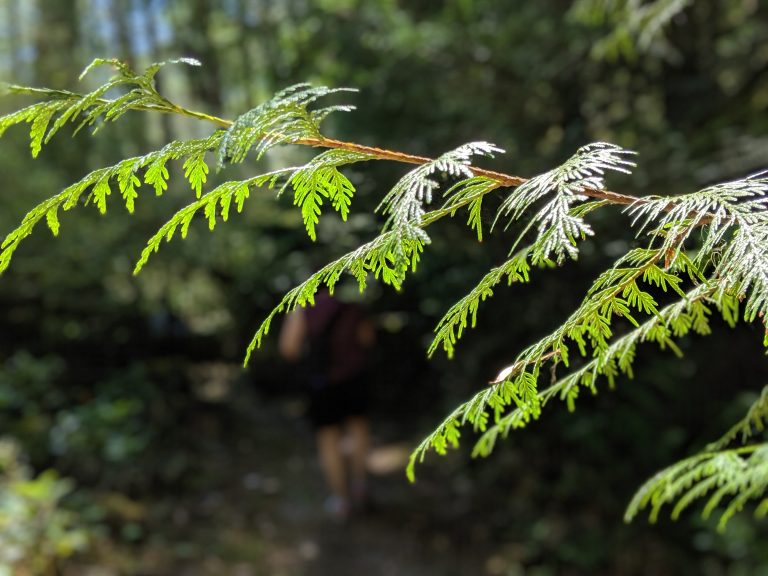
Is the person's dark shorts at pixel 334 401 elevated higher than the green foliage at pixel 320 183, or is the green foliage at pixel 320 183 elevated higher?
the person's dark shorts at pixel 334 401

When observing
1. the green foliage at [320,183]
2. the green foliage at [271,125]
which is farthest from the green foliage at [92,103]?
the green foliage at [320,183]

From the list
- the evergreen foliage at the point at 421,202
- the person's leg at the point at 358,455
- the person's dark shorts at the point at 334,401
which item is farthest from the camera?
the person's leg at the point at 358,455

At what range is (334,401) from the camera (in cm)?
517

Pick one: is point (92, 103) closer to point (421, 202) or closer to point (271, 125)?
point (271, 125)

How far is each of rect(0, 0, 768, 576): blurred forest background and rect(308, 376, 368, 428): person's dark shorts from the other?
2.36 ft

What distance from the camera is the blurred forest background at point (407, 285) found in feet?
13.0

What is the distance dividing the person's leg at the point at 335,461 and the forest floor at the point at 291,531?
0.52 feet

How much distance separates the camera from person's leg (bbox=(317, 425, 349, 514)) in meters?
5.20

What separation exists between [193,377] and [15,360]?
71.8 inches

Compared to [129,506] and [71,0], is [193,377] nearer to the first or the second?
[129,506]

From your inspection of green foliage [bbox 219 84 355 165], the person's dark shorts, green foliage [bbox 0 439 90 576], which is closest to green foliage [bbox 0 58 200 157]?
green foliage [bbox 219 84 355 165]

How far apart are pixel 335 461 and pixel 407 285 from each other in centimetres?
149

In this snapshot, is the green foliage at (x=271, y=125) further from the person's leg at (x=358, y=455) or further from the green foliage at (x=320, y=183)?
the person's leg at (x=358, y=455)

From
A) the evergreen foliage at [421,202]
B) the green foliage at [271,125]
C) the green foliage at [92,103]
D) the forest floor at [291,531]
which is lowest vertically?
the forest floor at [291,531]
